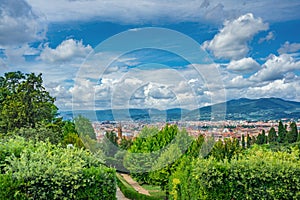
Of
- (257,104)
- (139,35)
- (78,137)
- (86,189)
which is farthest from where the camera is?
(257,104)

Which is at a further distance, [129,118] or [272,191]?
[129,118]

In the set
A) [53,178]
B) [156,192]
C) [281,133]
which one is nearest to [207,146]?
[156,192]

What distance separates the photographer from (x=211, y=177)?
362 inches

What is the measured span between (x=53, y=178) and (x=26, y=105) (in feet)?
69.7

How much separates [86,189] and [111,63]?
9856 millimetres

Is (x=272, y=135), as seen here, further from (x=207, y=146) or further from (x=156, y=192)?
(x=207, y=146)

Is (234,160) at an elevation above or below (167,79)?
below

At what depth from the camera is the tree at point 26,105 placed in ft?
88.4

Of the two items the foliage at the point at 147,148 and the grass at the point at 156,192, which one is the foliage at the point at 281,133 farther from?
the foliage at the point at 147,148

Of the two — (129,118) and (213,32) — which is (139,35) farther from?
(213,32)

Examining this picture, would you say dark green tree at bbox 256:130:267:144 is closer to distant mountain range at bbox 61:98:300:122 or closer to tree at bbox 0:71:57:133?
distant mountain range at bbox 61:98:300:122

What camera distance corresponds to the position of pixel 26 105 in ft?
90.0

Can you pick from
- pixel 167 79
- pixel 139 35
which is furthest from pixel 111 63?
pixel 167 79

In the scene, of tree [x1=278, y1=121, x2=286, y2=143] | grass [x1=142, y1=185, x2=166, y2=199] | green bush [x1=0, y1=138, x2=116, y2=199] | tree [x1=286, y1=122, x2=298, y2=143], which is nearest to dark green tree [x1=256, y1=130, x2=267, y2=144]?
tree [x1=278, y1=121, x2=286, y2=143]
